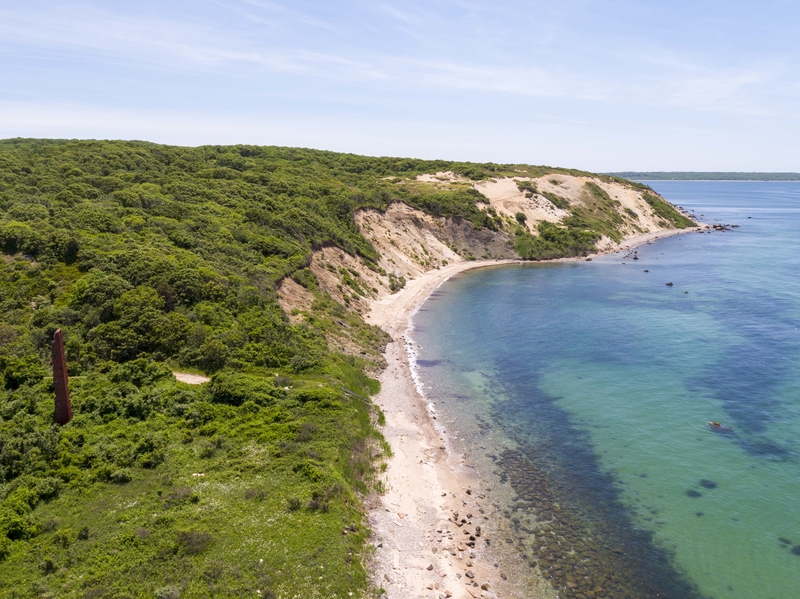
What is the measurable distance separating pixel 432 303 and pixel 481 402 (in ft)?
113

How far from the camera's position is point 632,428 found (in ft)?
127

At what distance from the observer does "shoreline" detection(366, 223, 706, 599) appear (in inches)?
932

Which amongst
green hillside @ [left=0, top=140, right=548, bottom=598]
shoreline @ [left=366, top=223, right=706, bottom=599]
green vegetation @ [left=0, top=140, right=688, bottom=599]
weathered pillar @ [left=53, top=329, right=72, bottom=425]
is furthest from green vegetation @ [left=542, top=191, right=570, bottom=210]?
weathered pillar @ [left=53, top=329, right=72, bottom=425]

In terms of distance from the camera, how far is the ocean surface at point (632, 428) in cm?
2584

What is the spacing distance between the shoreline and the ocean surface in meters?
1.40

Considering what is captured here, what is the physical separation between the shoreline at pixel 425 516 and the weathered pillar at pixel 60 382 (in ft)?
59.6

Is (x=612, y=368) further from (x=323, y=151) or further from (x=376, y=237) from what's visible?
(x=323, y=151)

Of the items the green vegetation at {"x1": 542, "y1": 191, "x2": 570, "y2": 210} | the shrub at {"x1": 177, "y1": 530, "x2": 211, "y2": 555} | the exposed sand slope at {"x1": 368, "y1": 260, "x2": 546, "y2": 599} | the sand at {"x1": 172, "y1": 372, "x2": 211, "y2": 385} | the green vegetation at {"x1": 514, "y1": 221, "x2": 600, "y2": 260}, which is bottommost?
the exposed sand slope at {"x1": 368, "y1": 260, "x2": 546, "y2": 599}

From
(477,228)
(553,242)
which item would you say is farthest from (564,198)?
(477,228)

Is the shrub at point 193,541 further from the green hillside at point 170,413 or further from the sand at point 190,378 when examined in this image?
the sand at point 190,378

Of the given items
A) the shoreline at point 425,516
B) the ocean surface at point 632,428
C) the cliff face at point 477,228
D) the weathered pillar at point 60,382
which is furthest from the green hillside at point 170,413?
the ocean surface at point 632,428

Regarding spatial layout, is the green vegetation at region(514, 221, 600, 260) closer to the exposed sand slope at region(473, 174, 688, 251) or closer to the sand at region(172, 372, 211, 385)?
the exposed sand slope at region(473, 174, 688, 251)

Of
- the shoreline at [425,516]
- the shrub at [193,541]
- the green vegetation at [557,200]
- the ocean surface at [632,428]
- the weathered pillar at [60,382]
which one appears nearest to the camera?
the shrub at [193,541]

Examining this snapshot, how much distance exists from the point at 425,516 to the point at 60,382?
21557 millimetres
